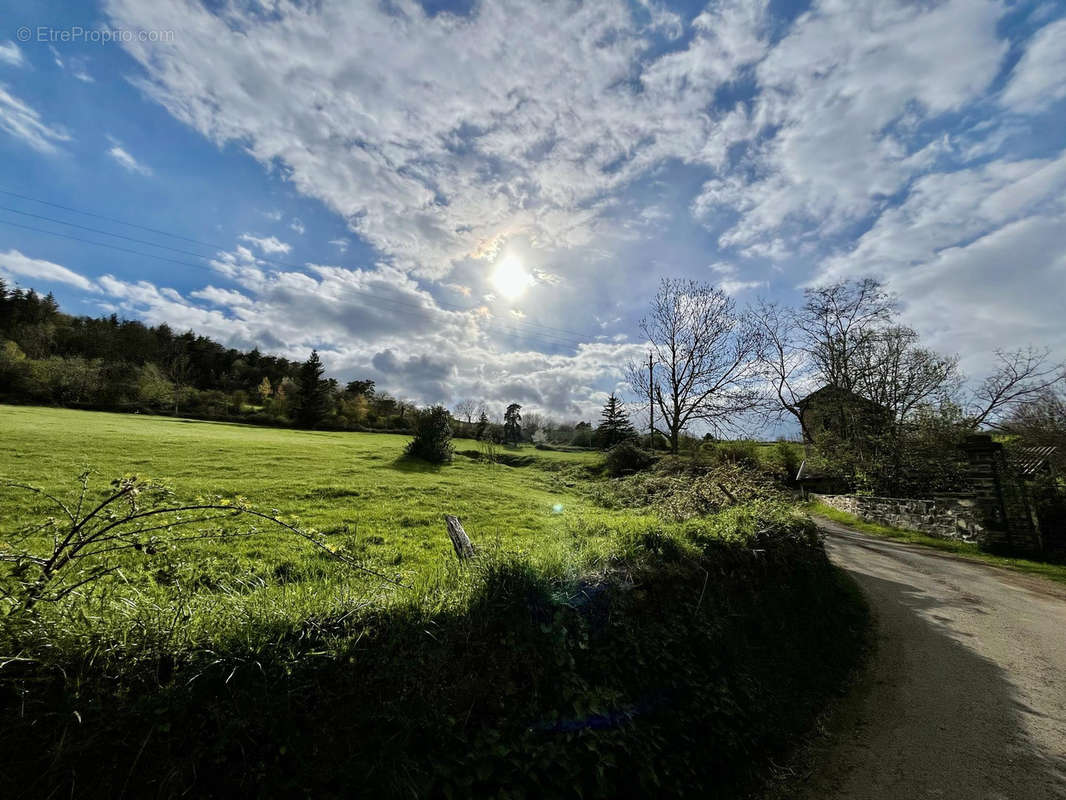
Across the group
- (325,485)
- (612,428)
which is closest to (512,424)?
(612,428)

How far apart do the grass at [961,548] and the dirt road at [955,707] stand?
338 cm

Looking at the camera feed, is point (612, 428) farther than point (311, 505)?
Yes

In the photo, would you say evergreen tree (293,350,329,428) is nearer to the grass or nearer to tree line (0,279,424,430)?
tree line (0,279,424,430)

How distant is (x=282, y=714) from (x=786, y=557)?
735cm

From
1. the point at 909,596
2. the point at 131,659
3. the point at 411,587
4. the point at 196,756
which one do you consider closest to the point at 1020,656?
the point at 909,596

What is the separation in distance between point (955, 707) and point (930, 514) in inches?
601

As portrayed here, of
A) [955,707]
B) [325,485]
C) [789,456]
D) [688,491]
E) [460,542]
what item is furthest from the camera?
[789,456]

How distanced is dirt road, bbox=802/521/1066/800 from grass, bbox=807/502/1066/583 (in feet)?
11.1

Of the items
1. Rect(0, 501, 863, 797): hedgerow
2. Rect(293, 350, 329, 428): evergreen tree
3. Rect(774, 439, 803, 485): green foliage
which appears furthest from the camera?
Rect(293, 350, 329, 428): evergreen tree

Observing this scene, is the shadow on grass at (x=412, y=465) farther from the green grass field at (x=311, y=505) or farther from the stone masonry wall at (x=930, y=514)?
the stone masonry wall at (x=930, y=514)

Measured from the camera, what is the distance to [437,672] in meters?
3.21

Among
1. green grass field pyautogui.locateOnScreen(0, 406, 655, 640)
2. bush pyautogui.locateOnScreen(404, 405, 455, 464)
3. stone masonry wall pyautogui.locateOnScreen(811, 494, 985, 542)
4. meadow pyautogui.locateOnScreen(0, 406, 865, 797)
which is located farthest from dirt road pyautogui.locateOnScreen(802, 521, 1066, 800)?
bush pyautogui.locateOnScreen(404, 405, 455, 464)

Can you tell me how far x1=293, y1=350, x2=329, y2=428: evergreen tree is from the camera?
1763 inches

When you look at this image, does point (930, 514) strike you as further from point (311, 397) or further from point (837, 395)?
point (311, 397)
